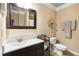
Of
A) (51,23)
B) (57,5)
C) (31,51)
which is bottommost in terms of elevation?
(31,51)

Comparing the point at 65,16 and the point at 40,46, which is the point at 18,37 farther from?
the point at 65,16

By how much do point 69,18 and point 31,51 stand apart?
60 cm

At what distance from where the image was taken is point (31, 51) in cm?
146

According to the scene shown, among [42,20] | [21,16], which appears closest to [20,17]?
[21,16]

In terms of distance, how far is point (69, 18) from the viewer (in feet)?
4.89

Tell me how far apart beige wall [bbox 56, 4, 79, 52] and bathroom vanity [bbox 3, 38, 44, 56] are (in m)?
0.26

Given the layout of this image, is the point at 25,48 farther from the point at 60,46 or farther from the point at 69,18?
the point at 69,18

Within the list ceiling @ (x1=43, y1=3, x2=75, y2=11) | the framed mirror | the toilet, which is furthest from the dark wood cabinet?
ceiling @ (x1=43, y1=3, x2=75, y2=11)

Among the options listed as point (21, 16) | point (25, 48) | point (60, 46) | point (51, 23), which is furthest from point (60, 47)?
point (21, 16)

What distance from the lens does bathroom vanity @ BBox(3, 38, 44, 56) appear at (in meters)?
1.38

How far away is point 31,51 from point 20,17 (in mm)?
420

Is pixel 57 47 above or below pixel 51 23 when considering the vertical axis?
below

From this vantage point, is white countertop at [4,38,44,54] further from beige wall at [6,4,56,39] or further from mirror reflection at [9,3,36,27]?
mirror reflection at [9,3,36,27]

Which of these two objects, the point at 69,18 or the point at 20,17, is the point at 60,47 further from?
the point at 20,17
